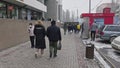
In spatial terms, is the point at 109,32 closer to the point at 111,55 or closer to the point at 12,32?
the point at 111,55

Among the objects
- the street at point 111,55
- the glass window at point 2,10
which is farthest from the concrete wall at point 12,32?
the glass window at point 2,10

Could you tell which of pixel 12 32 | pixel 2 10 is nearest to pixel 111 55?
pixel 12 32

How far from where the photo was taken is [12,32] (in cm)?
1773

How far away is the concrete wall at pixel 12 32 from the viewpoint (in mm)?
15531

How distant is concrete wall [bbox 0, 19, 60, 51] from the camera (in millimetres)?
15531

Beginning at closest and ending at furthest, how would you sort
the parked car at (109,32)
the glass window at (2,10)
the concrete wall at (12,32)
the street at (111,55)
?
→ 1. the street at (111,55)
2. the concrete wall at (12,32)
3. the parked car at (109,32)
4. the glass window at (2,10)

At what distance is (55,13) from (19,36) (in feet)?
195

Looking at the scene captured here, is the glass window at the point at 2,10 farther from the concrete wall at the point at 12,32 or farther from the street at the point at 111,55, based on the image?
the street at the point at 111,55

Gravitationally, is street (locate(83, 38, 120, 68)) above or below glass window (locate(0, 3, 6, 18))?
below

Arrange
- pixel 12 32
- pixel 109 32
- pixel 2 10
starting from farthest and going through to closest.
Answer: pixel 2 10, pixel 109 32, pixel 12 32

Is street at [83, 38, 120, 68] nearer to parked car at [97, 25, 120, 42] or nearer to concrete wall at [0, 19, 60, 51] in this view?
parked car at [97, 25, 120, 42]

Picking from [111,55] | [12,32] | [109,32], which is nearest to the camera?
[111,55]

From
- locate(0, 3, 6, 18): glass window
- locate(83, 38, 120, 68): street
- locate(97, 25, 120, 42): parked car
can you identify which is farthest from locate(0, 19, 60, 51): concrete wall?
locate(0, 3, 6, 18): glass window

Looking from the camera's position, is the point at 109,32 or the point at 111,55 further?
the point at 109,32
